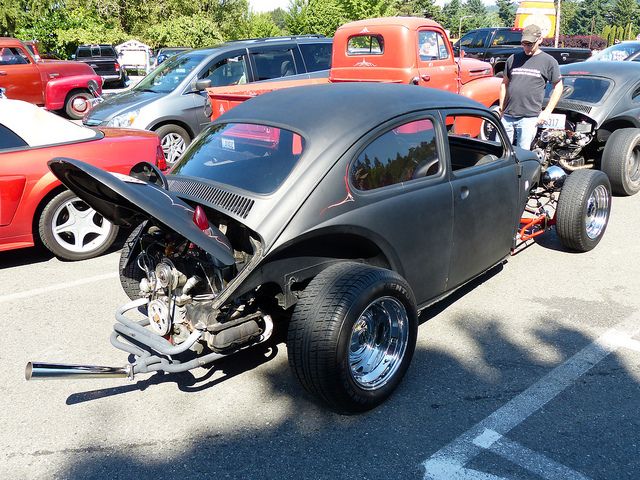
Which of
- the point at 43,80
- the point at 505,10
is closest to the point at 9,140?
the point at 43,80

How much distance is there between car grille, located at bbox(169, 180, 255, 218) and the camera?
3246 millimetres

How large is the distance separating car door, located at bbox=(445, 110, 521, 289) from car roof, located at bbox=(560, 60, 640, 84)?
4.11 m

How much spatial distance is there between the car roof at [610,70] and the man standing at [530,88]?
180 cm

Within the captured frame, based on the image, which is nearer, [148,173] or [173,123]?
[148,173]

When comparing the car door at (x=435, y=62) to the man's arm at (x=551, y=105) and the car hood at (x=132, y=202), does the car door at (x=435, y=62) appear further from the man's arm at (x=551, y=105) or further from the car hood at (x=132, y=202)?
the car hood at (x=132, y=202)

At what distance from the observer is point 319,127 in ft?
11.4

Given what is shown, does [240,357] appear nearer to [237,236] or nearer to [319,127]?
[237,236]

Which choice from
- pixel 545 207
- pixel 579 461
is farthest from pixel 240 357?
pixel 545 207

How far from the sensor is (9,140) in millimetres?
5414

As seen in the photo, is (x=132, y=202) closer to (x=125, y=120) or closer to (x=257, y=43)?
(x=125, y=120)

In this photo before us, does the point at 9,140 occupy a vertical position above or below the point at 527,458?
above

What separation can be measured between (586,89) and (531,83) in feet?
6.25

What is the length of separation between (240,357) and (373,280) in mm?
1187

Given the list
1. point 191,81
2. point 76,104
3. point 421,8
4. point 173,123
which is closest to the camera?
point 173,123
